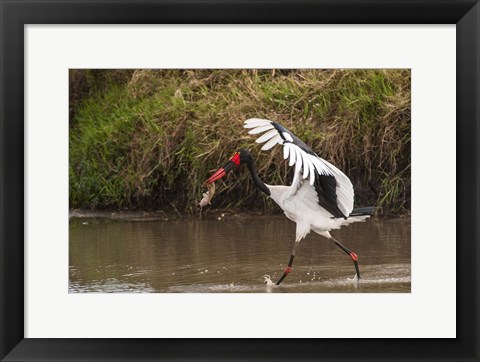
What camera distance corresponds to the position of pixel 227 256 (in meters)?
5.33

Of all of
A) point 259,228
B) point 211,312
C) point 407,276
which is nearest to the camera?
point 211,312

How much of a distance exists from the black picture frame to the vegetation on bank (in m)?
1.11

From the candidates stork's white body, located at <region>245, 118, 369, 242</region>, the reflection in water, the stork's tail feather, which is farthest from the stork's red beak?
the stork's tail feather

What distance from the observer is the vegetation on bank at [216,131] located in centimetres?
556

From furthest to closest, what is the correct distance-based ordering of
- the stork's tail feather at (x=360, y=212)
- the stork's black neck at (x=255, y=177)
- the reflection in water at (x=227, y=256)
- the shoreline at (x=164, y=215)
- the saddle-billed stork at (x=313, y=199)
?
the shoreline at (x=164, y=215) → the stork's black neck at (x=255, y=177) → the stork's tail feather at (x=360, y=212) → the saddle-billed stork at (x=313, y=199) → the reflection in water at (x=227, y=256)

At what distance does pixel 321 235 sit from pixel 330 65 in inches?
55.8

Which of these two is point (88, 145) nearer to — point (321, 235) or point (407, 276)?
point (321, 235)

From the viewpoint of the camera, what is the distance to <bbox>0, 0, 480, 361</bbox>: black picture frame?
3871 mm

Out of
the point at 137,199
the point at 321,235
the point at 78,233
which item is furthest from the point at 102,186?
the point at 321,235

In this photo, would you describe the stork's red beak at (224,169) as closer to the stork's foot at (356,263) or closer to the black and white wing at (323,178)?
the black and white wing at (323,178)

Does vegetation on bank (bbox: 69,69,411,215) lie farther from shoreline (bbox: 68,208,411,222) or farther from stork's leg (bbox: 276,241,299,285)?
stork's leg (bbox: 276,241,299,285)
